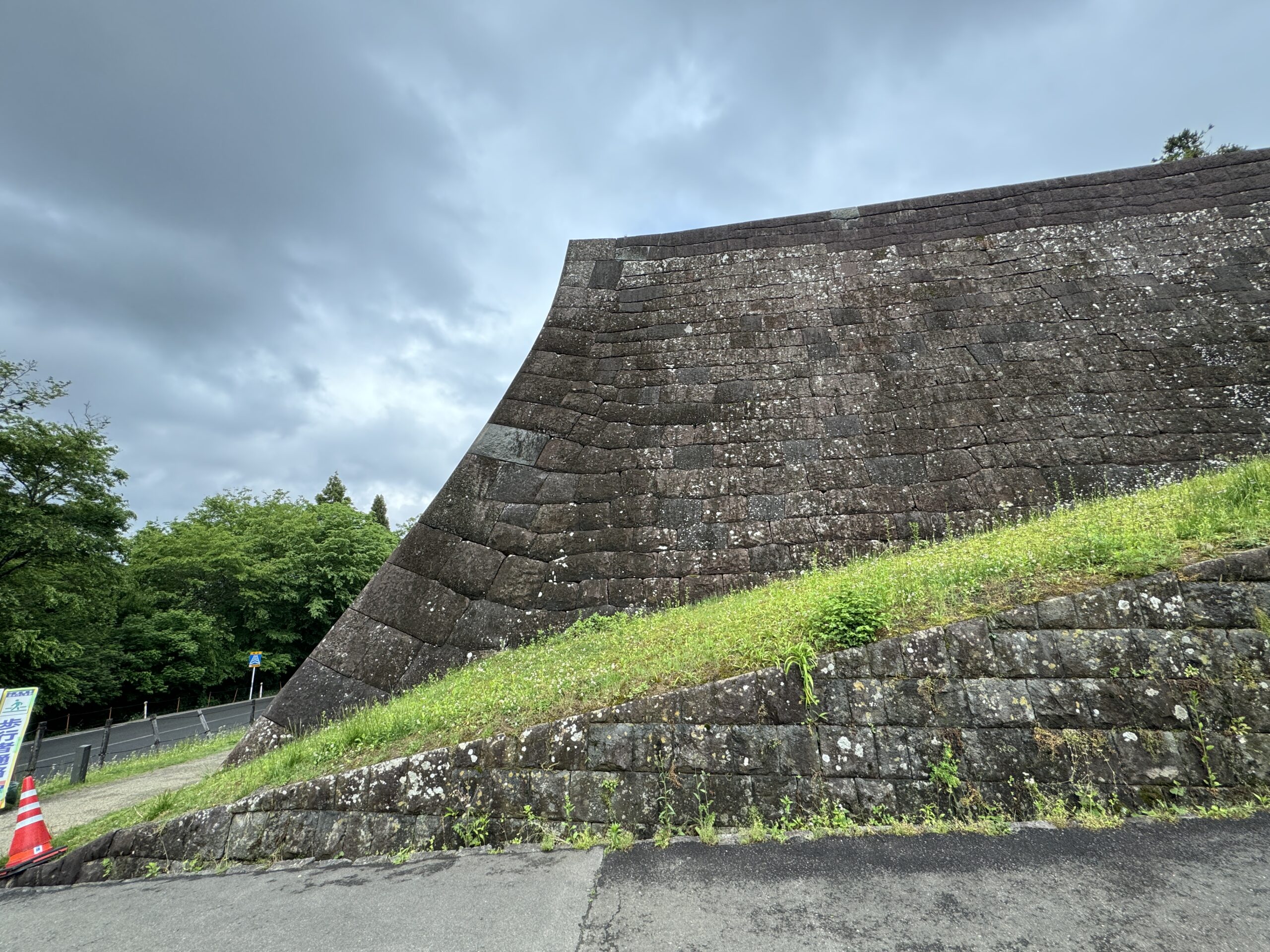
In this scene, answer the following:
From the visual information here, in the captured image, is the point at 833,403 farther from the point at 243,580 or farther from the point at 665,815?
the point at 243,580

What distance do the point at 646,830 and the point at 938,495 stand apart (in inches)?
202

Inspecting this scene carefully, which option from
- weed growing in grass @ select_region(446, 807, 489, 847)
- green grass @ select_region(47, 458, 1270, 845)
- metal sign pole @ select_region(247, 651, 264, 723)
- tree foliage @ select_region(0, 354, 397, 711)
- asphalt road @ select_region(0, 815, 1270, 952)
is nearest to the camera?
asphalt road @ select_region(0, 815, 1270, 952)

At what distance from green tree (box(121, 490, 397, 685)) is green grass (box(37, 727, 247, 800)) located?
13.0 metres

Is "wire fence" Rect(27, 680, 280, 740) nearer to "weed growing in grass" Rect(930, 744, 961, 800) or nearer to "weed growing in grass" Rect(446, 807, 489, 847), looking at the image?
"weed growing in grass" Rect(446, 807, 489, 847)

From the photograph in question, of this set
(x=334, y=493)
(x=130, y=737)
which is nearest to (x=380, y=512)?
(x=334, y=493)

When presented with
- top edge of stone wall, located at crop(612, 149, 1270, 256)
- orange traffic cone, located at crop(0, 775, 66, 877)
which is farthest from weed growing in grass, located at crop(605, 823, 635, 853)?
top edge of stone wall, located at crop(612, 149, 1270, 256)

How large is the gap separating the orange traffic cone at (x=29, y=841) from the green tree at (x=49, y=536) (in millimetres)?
13797

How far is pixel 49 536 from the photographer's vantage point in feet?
46.9

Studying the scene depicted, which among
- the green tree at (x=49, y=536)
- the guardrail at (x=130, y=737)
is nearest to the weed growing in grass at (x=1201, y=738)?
the guardrail at (x=130, y=737)

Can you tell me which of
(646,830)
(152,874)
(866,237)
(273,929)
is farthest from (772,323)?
(152,874)

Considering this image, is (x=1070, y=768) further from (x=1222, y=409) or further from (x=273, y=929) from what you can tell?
(x=1222, y=409)

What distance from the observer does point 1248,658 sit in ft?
10.9

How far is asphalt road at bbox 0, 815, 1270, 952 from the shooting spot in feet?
8.00

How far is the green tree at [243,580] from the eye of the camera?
1024 inches
